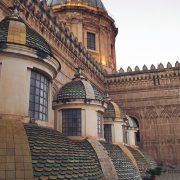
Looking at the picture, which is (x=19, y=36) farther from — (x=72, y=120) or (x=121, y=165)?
(x=121, y=165)

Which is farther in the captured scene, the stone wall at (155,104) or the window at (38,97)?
the stone wall at (155,104)

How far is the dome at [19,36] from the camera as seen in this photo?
6465 millimetres

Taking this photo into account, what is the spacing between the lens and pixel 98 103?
9.80 m

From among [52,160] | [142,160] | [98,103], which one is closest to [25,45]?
[52,160]

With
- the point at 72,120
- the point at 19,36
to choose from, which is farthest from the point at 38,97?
the point at 72,120

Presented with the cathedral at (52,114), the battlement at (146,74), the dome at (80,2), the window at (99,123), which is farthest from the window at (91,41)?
the window at (99,123)

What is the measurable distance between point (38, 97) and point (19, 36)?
1.57 meters

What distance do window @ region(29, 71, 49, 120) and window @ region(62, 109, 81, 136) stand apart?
224 centimetres

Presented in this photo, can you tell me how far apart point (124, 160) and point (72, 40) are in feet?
30.0

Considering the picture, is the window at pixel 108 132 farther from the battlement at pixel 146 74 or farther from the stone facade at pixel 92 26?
the stone facade at pixel 92 26

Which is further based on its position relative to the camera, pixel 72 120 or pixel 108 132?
pixel 108 132

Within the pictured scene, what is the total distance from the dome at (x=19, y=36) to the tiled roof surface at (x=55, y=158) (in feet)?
6.37

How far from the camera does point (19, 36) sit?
6.60m

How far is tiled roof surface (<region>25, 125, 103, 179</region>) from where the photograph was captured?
5.20 meters
